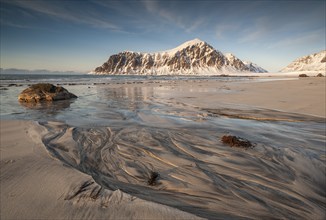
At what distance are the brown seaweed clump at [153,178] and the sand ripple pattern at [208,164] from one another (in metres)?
0.04

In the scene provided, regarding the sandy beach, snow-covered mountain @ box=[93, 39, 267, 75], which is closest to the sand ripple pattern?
the sandy beach

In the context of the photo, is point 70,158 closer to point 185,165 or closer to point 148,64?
point 185,165

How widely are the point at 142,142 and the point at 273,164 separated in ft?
7.04

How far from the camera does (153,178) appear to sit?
230cm

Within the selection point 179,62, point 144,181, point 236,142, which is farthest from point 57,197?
point 179,62

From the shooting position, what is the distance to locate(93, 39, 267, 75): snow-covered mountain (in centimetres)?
16500

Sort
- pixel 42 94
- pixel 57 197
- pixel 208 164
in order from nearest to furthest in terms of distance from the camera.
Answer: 1. pixel 57 197
2. pixel 208 164
3. pixel 42 94

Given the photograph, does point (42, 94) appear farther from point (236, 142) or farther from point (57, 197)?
point (236, 142)

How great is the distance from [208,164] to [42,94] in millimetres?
10042

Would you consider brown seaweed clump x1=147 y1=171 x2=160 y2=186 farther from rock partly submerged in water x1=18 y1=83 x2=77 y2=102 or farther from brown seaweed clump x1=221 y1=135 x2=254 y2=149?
rock partly submerged in water x1=18 y1=83 x2=77 y2=102

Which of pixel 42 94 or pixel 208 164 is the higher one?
pixel 208 164

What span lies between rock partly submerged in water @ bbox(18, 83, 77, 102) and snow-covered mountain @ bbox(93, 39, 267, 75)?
5954 inches

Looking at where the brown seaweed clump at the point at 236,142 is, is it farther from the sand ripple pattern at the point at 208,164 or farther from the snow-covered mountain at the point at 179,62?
the snow-covered mountain at the point at 179,62

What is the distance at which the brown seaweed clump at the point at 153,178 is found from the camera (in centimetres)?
221
